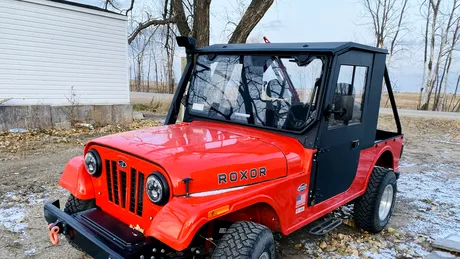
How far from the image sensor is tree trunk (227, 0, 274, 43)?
8891mm

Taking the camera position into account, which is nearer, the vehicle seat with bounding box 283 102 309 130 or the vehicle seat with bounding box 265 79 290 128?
the vehicle seat with bounding box 283 102 309 130

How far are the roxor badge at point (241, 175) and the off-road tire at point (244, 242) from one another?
0.32 m

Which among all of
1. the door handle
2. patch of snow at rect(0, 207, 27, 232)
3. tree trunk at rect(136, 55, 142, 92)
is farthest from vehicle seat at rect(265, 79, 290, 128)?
tree trunk at rect(136, 55, 142, 92)

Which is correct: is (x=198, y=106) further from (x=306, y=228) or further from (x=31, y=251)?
(x=31, y=251)

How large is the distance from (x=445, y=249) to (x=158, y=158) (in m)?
3.34

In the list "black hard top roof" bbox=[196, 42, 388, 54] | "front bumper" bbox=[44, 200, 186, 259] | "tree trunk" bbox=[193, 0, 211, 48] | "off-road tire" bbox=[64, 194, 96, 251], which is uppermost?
"tree trunk" bbox=[193, 0, 211, 48]

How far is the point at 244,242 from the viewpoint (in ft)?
7.31

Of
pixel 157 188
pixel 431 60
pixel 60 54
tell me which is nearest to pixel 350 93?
pixel 157 188

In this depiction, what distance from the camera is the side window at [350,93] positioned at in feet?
9.42

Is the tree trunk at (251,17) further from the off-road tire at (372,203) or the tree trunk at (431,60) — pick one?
the tree trunk at (431,60)

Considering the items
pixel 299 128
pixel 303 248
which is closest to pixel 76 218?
pixel 299 128

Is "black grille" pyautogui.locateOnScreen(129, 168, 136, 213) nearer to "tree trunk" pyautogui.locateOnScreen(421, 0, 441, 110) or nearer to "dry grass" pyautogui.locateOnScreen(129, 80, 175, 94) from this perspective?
"tree trunk" pyautogui.locateOnScreen(421, 0, 441, 110)

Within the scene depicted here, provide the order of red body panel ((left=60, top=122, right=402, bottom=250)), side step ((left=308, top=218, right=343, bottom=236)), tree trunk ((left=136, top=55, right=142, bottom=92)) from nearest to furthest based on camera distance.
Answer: red body panel ((left=60, top=122, right=402, bottom=250)) < side step ((left=308, top=218, right=343, bottom=236)) < tree trunk ((left=136, top=55, right=142, bottom=92))

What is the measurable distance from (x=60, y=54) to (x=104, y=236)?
1017 cm
